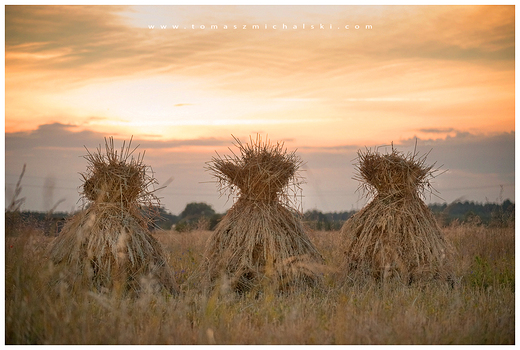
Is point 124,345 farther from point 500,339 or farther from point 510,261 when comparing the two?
point 510,261

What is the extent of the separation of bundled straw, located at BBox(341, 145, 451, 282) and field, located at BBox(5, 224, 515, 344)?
651 millimetres

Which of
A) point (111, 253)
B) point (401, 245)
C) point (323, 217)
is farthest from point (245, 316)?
point (323, 217)

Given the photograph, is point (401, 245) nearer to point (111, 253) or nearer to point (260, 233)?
point (260, 233)

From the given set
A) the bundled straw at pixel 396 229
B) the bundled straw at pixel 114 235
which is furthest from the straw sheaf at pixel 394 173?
the bundled straw at pixel 114 235

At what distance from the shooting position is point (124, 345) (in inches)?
204

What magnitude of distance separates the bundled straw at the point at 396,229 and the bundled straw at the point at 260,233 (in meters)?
0.94

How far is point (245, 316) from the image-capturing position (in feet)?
20.3

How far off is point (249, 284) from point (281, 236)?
0.86 metres

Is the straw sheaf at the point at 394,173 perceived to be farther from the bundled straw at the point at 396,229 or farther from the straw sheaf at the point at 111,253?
the straw sheaf at the point at 111,253

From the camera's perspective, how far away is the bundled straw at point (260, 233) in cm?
782

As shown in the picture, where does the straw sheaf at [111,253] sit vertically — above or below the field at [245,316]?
above

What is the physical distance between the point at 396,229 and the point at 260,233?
91.2 inches

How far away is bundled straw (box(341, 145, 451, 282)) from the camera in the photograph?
8.44 metres

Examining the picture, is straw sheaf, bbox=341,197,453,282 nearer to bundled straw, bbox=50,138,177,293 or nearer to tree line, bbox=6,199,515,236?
tree line, bbox=6,199,515,236
